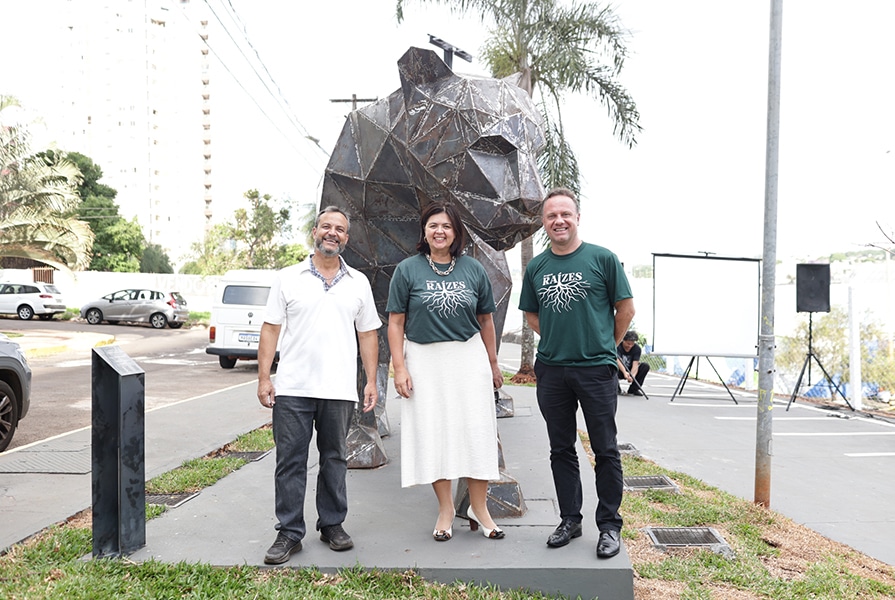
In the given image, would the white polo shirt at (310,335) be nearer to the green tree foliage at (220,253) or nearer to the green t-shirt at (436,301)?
the green t-shirt at (436,301)

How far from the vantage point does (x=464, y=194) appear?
11.9 feet

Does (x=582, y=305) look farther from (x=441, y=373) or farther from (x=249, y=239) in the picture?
(x=249, y=239)

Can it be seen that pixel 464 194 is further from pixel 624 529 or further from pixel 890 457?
pixel 890 457

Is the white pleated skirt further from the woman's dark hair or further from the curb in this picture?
the curb

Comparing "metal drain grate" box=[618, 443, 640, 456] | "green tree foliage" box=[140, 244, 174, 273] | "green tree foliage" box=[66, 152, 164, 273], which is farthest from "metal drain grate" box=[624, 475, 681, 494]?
"green tree foliage" box=[140, 244, 174, 273]

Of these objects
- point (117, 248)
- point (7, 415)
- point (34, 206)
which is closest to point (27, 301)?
point (34, 206)

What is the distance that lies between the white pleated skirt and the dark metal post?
1.20 metres

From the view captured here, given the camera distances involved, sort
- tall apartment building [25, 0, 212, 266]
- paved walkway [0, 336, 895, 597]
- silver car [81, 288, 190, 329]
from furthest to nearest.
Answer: tall apartment building [25, 0, 212, 266] < silver car [81, 288, 190, 329] < paved walkway [0, 336, 895, 597]

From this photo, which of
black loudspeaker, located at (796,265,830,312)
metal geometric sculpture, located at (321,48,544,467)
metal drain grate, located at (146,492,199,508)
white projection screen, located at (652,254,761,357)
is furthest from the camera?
white projection screen, located at (652,254,761,357)

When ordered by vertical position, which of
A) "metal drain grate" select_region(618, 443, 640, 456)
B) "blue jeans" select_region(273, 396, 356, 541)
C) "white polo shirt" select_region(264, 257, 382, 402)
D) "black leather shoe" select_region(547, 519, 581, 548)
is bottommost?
"metal drain grate" select_region(618, 443, 640, 456)

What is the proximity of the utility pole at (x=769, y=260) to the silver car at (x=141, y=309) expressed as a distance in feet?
73.0

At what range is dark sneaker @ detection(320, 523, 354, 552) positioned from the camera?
3.09 meters

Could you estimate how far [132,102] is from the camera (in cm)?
6231

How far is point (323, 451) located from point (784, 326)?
10.0 metres
